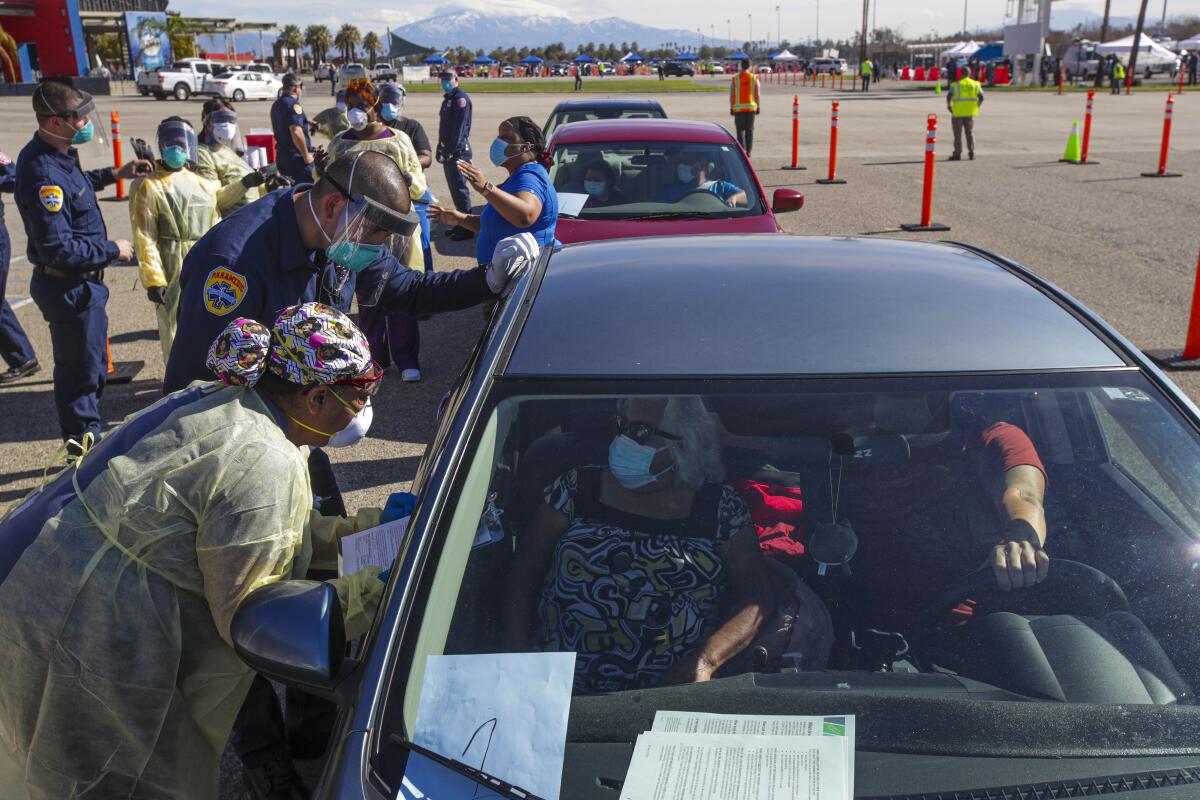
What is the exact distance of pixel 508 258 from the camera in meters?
3.64

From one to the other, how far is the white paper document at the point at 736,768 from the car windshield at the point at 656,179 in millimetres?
5019

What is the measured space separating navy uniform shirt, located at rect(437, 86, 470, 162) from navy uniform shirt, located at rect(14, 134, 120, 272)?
6.64 meters

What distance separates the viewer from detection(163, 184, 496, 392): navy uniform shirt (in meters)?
3.20

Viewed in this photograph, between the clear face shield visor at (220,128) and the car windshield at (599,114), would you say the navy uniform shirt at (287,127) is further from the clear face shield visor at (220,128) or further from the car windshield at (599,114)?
the clear face shield visor at (220,128)

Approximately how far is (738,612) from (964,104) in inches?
700

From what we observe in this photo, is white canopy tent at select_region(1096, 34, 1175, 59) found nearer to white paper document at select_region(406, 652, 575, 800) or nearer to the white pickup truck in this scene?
the white pickup truck

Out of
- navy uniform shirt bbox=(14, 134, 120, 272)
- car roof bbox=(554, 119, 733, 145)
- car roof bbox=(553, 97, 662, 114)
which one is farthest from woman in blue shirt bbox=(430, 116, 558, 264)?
car roof bbox=(553, 97, 662, 114)

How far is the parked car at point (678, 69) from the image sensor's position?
259ft

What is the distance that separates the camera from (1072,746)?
1.79m

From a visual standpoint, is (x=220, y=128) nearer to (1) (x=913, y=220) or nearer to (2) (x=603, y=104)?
(2) (x=603, y=104)

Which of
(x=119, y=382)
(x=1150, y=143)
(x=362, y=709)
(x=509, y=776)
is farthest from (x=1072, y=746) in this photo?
(x=1150, y=143)

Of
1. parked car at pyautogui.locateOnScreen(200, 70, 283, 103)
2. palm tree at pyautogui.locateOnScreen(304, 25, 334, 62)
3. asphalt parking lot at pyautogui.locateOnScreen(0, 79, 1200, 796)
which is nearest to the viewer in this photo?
asphalt parking lot at pyautogui.locateOnScreen(0, 79, 1200, 796)

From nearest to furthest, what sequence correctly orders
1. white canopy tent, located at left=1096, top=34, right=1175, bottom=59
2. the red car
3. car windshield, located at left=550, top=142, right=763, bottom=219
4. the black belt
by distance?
the black belt, the red car, car windshield, located at left=550, top=142, right=763, bottom=219, white canopy tent, located at left=1096, top=34, right=1175, bottom=59

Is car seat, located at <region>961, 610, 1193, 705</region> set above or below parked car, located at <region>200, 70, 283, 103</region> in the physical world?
below
